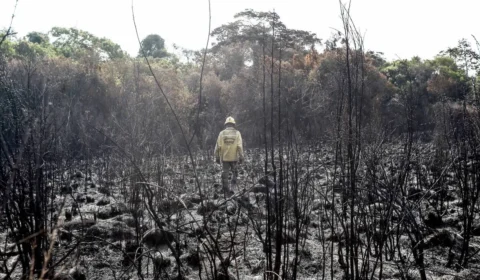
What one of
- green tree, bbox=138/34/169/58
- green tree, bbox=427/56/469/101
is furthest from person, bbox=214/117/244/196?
green tree, bbox=138/34/169/58

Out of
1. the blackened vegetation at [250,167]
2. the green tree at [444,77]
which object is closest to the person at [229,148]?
the blackened vegetation at [250,167]

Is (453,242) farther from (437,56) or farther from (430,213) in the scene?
(437,56)

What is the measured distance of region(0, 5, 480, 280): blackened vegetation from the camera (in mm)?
2834

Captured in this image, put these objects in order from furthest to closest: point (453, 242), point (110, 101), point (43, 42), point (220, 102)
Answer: point (43, 42) < point (220, 102) < point (110, 101) < point (453, 242)

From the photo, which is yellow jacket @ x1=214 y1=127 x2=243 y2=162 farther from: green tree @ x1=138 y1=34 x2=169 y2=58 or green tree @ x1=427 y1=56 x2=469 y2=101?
green tree @ x1=138 y1=34 x2=169 y2=58

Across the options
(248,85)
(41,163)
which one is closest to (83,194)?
(41,163)

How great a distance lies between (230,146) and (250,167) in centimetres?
139

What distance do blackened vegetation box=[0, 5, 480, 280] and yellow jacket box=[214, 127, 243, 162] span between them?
0.63m

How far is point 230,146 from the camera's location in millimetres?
7789

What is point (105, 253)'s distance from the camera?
482 centimetres

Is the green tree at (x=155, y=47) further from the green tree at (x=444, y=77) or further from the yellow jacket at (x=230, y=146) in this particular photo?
the yellow jacket at (x=230, y=146)

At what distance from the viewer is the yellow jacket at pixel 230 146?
783 cm

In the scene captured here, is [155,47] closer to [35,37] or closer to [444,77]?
[35,37]

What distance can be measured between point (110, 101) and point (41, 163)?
16845 millimetres
